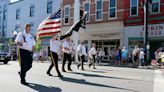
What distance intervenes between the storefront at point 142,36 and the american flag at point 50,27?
16843 millimetres

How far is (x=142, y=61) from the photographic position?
25156 millimetres

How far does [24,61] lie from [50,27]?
313 centimetres

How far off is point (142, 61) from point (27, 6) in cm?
2660

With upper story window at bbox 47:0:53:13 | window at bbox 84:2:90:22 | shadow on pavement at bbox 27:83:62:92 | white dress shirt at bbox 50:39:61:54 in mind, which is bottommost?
shadow on pavement at bbox 27:83:62:92

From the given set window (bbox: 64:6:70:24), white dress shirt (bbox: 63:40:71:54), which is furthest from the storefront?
white dress shirt (bbox: 63:40:71:54)

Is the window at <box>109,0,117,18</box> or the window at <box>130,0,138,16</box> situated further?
the window at <box>109,0,117,18</box>

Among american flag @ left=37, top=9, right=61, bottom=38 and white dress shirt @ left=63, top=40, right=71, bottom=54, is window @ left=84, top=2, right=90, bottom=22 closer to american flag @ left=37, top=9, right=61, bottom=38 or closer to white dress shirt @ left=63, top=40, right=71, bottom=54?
white dress shirt @ left=63, top=40, right=71, bottom=54

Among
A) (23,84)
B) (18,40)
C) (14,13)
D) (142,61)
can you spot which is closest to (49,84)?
(23,84)

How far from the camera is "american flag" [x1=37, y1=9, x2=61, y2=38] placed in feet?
41.6

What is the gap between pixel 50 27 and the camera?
12.9 meters

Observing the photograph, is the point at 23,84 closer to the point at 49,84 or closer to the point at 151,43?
the point at 49,84

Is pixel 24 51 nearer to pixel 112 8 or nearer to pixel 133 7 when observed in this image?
pixel 133 7

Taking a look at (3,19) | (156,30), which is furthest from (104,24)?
(3,19)

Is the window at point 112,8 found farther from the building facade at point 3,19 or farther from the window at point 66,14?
the building facade at point 3,19
